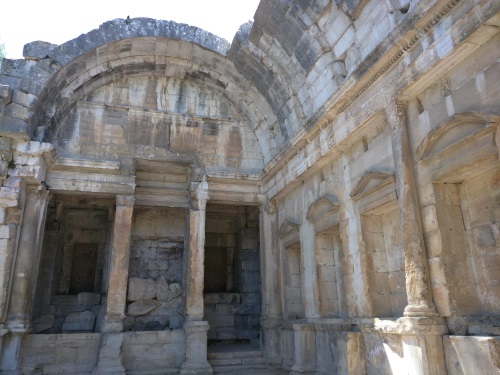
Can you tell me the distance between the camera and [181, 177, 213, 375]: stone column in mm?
8469

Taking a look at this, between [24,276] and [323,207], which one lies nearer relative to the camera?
[323,207]

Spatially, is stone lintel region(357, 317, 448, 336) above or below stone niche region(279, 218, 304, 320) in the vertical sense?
below

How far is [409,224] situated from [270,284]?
5.04 metres

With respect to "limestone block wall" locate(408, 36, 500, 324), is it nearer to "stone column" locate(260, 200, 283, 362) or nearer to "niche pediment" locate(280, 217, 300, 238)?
"niche pediment" locate(280, 217, 300, 238)

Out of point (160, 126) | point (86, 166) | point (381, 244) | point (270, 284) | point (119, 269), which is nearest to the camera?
point (381, 244)

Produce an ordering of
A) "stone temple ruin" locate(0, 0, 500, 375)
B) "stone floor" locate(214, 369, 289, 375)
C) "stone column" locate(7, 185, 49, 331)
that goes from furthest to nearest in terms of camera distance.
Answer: "stone floor" locate(214, 369, 289, 375) → "stone column" locate(7, 185, 49, 331) → "stone temple ruin" locate(0, 0, 500, 375)

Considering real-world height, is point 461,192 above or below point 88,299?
above

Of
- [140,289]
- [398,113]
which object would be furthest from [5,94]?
[398,113]

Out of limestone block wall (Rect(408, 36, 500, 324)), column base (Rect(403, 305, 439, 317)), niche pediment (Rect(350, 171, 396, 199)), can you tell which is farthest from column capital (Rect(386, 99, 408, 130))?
column base (Rect(403, 305, 439, 317))

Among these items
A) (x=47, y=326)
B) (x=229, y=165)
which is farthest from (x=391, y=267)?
(x=47, y=326)

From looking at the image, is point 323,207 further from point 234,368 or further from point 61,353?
point 61,353

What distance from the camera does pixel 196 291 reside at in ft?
29.7

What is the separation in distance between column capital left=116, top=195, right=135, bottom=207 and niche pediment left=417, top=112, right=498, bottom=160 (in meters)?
6.33

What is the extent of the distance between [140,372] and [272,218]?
4390 mm
